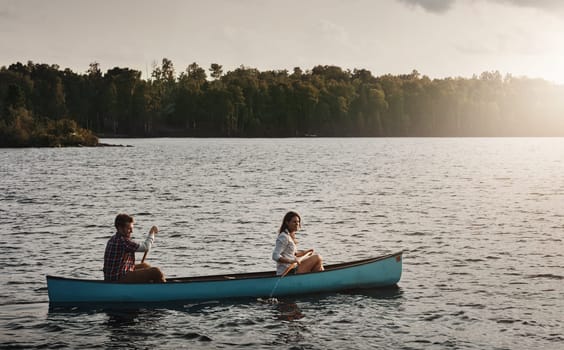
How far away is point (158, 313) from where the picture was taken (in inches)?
651

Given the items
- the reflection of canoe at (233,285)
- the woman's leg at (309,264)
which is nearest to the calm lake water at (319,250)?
the reflection of canoe at (233,285)

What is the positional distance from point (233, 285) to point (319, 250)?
354 inches

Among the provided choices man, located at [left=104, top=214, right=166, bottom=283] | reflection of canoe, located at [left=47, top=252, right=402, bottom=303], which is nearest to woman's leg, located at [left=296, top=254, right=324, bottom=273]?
reflection of canoe, located at [left=47, top=252, right=402, bottom=303]

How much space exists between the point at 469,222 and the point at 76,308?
852 inches

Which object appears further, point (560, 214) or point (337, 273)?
point (560, 214)

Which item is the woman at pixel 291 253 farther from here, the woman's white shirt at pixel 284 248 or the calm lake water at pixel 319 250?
the calm lake water at pixel 319 250

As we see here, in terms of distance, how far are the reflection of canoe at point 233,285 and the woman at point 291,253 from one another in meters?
0.28

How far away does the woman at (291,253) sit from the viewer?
16.8 m

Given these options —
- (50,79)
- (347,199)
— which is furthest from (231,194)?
(50,79)

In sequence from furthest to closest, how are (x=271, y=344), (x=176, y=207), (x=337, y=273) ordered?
(x=176, y=207)
(x=337, y=273)
(x=271, y=344)

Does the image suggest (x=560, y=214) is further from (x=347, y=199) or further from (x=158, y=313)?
(x=158, y=313)

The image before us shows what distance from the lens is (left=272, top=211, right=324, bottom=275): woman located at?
16.8 metres

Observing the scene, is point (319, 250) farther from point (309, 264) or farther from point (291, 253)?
point (291, 253)

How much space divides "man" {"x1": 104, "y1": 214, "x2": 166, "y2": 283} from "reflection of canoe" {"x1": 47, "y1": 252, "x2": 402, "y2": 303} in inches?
7.7
